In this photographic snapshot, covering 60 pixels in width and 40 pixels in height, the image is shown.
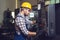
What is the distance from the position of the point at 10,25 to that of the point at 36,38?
1954 mm

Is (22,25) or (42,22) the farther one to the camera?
(42,22)

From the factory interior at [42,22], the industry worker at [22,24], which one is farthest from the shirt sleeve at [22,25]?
the factory interior at [42,22]

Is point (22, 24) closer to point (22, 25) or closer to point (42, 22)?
point (22, 25)

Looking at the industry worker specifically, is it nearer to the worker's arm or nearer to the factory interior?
the worker's arm

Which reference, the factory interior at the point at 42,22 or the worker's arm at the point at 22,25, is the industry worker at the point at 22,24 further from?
the factory interior at the point at 42,22

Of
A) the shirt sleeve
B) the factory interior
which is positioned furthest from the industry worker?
the factory interior

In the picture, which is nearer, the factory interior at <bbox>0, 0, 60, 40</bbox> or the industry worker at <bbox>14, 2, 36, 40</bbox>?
the factory interior at <bbox>0, 0, 60, 40</bbox>

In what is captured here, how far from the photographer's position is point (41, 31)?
4383mm

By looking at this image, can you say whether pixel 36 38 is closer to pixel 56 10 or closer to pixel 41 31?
pixel 41 31

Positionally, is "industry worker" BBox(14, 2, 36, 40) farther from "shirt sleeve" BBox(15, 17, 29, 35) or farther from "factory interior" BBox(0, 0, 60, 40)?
"factory interior" BBox(0, 0, 60, 40)

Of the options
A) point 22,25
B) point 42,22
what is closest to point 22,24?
point 22,25

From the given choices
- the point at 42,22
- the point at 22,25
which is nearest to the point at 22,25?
the point at 22,25

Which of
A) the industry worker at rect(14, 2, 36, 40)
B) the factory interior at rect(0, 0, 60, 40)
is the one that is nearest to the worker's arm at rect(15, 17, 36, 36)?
the industry worker at rect(14, 2, 36, 40)

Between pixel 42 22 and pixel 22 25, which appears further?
pixel 42 22
